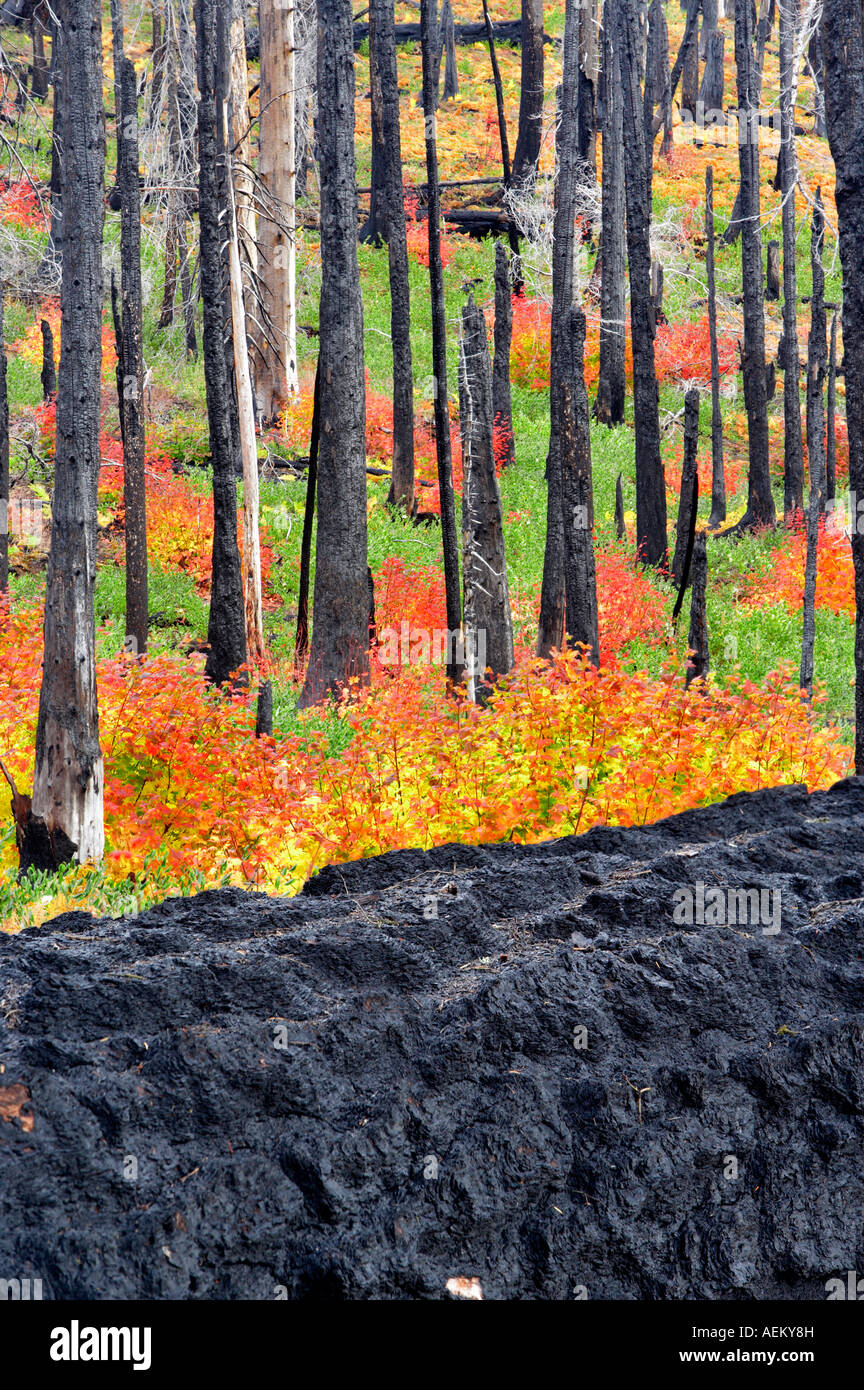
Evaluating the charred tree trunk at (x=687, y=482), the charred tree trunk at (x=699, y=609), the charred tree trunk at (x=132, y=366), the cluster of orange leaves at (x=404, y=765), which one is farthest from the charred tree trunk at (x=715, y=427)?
the cluster of orange leaves at (x=404, y=765)

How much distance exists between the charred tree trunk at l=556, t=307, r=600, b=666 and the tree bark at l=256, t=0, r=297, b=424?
26.3 feet

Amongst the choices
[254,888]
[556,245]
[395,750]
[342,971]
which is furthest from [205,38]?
[342,971]

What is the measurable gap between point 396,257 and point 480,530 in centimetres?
861

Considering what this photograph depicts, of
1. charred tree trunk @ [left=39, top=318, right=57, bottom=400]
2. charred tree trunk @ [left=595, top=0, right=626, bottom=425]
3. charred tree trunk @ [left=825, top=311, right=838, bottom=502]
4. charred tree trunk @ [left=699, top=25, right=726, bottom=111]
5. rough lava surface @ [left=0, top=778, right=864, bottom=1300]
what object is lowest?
rough lava surface @ [left=0, top=778, right=864, bottom=1300]

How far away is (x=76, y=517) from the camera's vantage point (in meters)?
7.64

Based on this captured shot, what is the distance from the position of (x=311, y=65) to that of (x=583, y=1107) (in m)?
23.6

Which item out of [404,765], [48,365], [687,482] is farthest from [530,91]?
[404,765]

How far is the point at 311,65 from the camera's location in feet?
74.1

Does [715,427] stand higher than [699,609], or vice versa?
[715,427]

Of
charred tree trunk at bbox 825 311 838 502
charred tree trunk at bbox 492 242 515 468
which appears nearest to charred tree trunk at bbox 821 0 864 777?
charred tree trunk at bbox 492 242 515 468

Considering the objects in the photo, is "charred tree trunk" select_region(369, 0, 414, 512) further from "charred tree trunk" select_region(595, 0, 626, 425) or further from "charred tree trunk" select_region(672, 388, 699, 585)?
"charred tree trunk" select_region(595, 0, 626, 425)

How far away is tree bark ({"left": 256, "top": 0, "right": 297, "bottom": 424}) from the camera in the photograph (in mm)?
19750

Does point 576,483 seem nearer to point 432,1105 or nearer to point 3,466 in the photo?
point 3,466
